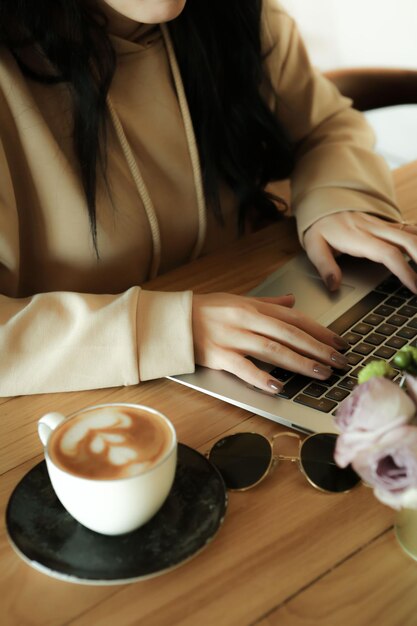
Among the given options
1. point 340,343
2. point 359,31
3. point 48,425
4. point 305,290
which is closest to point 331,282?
point 305,290

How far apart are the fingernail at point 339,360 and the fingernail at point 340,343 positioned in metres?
Answer: 0.03

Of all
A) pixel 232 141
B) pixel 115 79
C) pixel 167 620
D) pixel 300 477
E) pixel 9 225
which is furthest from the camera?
pixel 232 141

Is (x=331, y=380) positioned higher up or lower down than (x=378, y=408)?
lower down

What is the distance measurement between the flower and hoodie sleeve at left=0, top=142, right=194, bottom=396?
31 centimetres

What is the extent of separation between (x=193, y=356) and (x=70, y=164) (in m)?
0.33

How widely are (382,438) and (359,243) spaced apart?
511 mm

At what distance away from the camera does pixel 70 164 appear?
91 centimetres

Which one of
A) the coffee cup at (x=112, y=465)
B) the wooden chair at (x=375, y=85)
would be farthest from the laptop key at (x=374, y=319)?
the wooden chair at (x=375, y=85)

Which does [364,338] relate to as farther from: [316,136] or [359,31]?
[359,31]

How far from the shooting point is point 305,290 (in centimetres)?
88

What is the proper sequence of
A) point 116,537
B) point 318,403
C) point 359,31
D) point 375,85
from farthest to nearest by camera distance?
point 359,31
point 375,85
point 318,403
point 116,537

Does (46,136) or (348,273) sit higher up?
(46,136)

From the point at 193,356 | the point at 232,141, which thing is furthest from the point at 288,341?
the point at 232,141

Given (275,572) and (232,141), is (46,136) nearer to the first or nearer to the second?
(232,141)
